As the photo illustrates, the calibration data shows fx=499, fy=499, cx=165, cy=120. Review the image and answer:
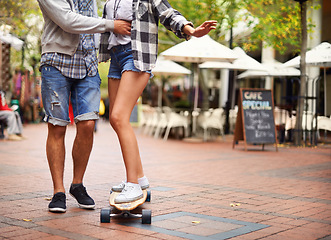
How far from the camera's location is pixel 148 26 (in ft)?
12.3

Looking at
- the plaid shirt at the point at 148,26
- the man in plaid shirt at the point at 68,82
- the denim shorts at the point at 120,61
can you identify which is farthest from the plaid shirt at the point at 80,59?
the plaid shirt at the point at 148,26

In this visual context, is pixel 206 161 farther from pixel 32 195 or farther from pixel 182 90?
pixel 182 90

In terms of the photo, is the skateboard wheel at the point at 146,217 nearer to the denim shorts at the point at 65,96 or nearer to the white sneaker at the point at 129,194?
the white sneaker at the point at 129,194

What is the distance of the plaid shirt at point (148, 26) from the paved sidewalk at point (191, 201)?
1.21 meters

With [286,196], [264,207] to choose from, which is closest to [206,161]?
[286,196]

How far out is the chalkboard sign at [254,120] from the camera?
11.1 metres

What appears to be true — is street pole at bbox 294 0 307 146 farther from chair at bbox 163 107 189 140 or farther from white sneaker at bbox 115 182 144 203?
white sneaker at bbox 115 182 144 203

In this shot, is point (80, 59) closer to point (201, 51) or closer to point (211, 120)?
point (201, 51)

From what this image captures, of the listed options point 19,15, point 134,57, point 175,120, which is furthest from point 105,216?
point 19,15

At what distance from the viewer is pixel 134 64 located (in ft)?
12.1

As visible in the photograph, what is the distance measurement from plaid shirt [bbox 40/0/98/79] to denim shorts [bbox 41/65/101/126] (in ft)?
0.15

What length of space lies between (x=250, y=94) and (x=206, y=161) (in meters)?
3.34

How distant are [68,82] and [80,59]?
0.21 metres

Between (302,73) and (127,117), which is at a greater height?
(302,73)
